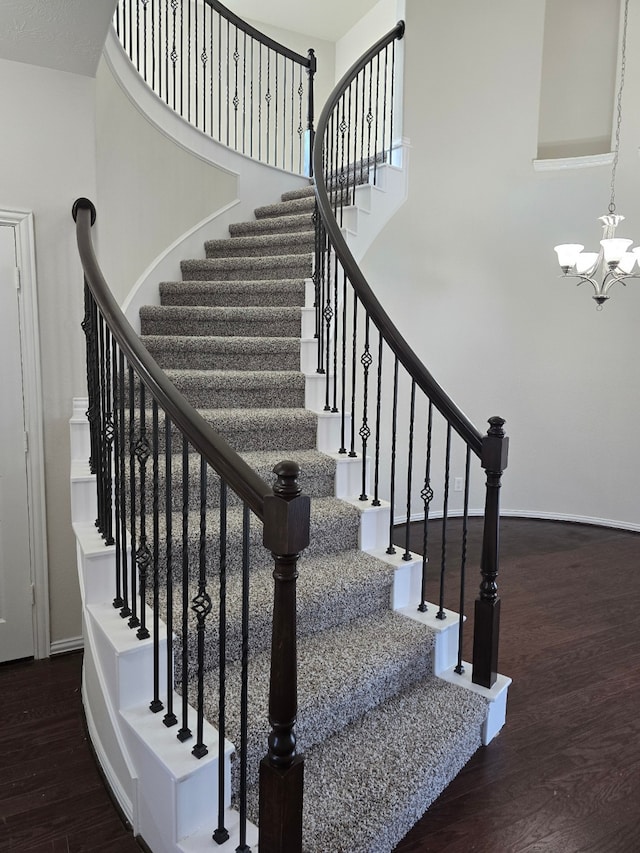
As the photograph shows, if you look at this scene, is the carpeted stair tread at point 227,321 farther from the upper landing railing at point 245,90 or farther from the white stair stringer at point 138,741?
the upper landing railing at point 245,90

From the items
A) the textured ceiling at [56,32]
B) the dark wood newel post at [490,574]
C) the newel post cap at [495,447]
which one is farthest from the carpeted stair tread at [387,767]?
the textured ceiling at [56,32]

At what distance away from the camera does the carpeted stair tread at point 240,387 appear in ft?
10.1

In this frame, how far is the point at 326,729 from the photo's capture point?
6.42 feet

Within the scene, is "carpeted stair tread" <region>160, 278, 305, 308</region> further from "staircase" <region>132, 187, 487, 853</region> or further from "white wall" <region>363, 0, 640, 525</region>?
"white wall" <region>363, 0, 640, 525</region>

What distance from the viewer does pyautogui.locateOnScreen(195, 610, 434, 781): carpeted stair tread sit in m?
1.85

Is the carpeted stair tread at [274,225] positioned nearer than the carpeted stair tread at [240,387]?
No

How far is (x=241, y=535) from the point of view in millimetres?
2422

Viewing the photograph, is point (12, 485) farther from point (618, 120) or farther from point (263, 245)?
point (618, 120)

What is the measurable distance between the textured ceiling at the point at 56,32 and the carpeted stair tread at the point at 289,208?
2.06 m

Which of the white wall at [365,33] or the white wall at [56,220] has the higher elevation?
the white wall at [365,33]

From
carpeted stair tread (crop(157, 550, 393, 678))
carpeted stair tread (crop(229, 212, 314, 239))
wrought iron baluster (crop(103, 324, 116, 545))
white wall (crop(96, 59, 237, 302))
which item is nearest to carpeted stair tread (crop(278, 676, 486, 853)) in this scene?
carpeted stair tread (crop(157, 550, 393, 678))

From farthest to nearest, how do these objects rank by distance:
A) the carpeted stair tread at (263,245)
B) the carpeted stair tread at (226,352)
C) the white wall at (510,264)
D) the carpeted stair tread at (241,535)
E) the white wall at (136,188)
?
the white wall at (510,264), the carpeted stair tread at (263,245), the white wall at (136,188), the carpeted stair tread at (226,352), the carpeted stair tread at (241,535)

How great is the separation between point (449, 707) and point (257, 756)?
2.51 ft

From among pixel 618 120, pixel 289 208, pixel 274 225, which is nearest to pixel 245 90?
pixel 289 208
